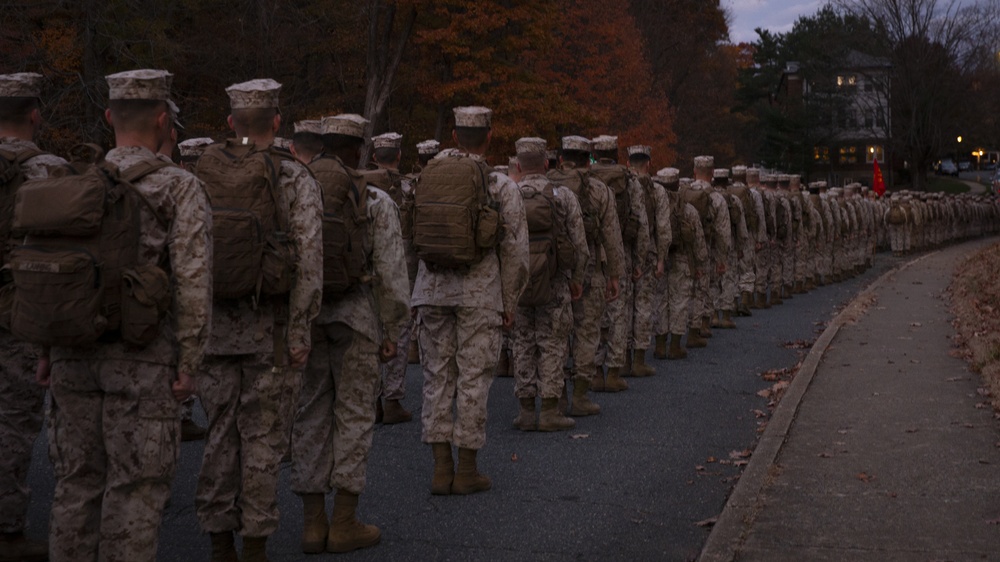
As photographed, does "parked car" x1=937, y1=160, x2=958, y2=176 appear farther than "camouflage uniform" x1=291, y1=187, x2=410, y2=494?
Yes

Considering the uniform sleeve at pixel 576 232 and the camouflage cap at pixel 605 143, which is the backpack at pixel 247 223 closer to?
the uniform sleeve at pixel 576 232

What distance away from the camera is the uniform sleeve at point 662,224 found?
13.1 meters

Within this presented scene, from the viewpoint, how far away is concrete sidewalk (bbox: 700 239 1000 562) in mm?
6277

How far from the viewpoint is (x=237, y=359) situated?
19.0ft

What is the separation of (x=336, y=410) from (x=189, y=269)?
6.09ft

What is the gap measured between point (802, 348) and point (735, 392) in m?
3.91

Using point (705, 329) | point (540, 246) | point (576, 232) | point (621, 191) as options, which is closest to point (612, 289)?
point (576, 232)

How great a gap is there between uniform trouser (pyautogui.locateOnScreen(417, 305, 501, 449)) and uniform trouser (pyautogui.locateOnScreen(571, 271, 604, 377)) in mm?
2663

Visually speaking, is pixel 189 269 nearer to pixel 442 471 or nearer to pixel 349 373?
pixel 349 373

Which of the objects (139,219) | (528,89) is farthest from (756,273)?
(139,219)

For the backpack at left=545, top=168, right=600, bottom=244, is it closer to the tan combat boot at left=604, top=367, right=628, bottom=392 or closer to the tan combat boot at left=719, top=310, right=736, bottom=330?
the tan combat boot at left=604, top=367, right=628, bottom=392

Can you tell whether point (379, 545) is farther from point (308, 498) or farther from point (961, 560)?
point (961, 560)

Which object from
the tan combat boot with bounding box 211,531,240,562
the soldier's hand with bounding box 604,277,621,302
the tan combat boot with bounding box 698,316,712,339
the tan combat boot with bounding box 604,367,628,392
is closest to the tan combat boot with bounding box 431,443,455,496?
the tan combat boot with bounding box 211,531,240,562

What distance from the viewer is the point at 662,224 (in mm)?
13188
